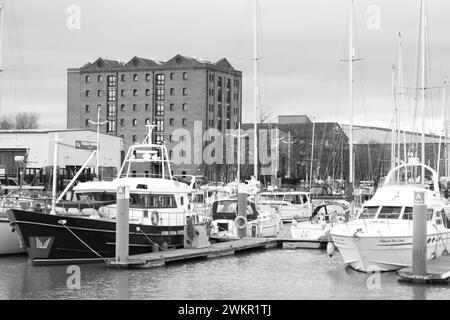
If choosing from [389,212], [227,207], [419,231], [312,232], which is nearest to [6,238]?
[227,207]

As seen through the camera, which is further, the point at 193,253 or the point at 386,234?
the point at 193,253

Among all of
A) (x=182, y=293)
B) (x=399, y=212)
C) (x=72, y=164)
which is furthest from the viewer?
(x=72, y=164)

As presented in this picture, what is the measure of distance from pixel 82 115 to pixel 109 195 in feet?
305

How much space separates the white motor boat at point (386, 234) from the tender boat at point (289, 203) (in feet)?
85.6

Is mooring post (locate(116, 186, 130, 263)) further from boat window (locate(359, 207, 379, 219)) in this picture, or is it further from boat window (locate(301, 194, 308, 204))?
boat window (locate(301, 194, 308, 204))

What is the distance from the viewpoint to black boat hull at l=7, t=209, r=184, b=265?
29.7 metres

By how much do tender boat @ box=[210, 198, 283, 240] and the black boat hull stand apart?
378 inches

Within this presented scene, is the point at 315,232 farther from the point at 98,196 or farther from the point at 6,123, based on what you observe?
the point at 6,123

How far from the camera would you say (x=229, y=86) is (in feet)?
410

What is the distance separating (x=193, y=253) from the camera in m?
32.8

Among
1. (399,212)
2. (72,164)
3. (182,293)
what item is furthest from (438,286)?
(72,164)

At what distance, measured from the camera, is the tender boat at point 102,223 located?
98.2ft

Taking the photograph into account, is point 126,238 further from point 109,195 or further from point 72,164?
point 72,164

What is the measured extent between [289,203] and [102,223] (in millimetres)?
30858
